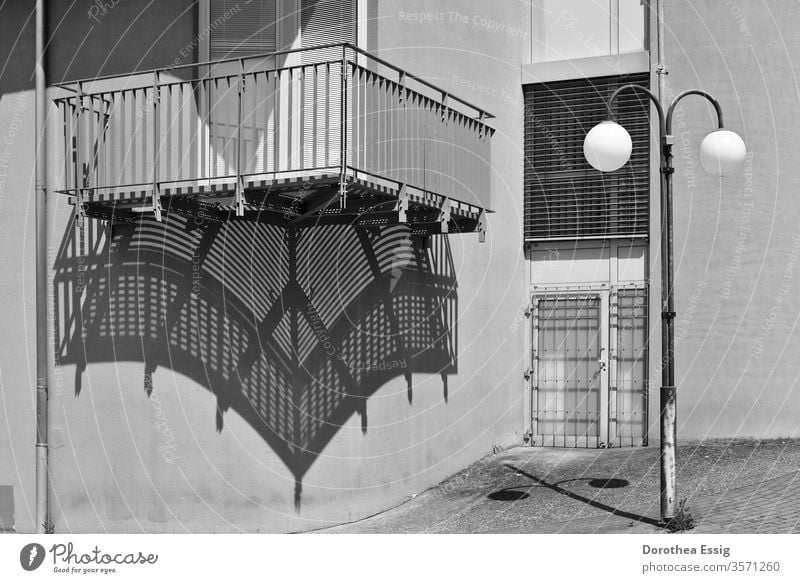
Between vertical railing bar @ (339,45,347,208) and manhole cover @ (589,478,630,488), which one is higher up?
vertical railing bar @ (339,45,347,208)

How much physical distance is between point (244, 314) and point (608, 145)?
476cm

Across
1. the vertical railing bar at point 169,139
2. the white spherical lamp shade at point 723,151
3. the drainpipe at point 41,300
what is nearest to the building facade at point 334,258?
the vertical railing bar at point 169,139

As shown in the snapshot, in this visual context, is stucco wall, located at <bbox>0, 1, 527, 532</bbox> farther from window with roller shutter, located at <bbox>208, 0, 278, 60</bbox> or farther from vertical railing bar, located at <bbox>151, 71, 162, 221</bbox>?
vertical railing bar, located at <bbox>151, 71, 162, 221</bbox>

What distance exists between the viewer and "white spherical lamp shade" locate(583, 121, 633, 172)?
1027cm

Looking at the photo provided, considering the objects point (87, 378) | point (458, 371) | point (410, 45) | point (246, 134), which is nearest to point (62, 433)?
point (87, 378)

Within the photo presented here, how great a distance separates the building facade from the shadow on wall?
30 mm

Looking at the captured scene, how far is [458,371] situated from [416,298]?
1.58 m

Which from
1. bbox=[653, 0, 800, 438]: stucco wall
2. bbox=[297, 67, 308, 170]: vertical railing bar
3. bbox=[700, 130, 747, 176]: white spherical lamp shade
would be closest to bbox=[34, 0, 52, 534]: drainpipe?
bbox=[297, 67, 308, 170]: vertical railing bar

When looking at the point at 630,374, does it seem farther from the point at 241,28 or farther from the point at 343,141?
the point at 241,28

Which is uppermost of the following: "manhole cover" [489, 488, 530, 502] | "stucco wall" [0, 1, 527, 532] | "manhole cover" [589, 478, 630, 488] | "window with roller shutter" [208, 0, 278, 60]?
"window with roller shutter" [208, 0, 278, 60]

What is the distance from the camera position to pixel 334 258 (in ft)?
42.5

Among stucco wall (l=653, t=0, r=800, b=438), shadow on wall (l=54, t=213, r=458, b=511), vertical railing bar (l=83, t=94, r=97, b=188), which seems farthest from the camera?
stucco wall (l=653, t=0, r=800, b=438)

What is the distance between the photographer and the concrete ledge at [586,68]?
1630cm

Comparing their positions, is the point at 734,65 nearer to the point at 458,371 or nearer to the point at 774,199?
the point at 774,199
